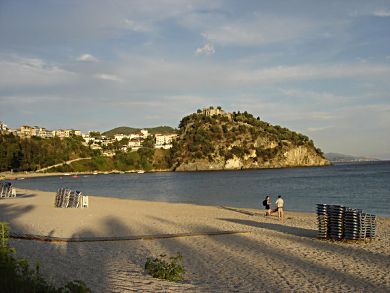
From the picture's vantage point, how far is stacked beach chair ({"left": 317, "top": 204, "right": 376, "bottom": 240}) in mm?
15070

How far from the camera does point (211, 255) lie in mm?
13031

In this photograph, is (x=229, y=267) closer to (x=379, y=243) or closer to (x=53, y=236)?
(x=379, y=243)

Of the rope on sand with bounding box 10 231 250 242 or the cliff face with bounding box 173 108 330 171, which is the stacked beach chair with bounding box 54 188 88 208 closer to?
the rope on sand with bounding box 10 231 250 242

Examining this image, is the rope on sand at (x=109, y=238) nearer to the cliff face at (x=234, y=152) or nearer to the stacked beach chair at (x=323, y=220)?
the stacked beach chair at (x=323, y=220)

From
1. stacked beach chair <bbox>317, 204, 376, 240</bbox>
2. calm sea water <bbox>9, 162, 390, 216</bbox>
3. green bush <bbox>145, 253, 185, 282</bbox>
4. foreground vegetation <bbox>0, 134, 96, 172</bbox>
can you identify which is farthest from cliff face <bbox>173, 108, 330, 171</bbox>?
green bush <bbox>145, 253, 185, 282</bbox>

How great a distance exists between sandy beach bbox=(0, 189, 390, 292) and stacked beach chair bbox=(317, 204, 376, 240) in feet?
1.49

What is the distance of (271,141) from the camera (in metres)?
198

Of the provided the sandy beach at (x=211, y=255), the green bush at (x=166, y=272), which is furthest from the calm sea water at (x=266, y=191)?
the green bush at (x=166, y=272)

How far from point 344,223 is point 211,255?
17.8ft

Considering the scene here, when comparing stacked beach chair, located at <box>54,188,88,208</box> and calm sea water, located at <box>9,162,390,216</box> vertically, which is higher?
stacked beach chair, located at <box>54,188,88,208</box>

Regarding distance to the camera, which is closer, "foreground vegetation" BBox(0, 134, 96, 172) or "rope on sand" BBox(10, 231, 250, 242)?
"rope on sand" BBox(10, 231, 250, 242)

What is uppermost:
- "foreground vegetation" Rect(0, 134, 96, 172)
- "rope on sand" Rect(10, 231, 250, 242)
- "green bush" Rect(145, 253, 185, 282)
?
"foreground vegetation" Rect(0, 134, 96, 172)

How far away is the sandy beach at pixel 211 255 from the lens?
9.39m

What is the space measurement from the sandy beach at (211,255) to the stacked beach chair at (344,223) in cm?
45
